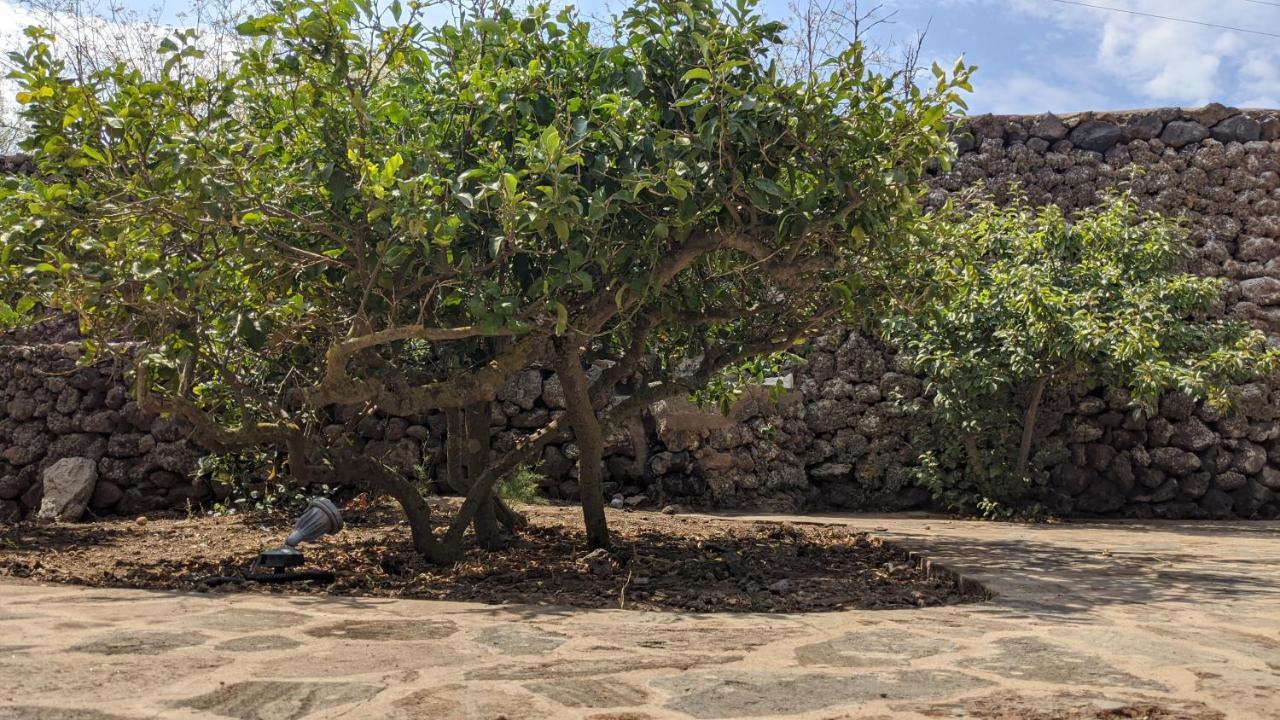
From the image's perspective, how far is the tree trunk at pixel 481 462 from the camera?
247 inches

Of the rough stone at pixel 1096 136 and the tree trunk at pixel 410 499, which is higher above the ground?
the rough stone at pixel 1096 136

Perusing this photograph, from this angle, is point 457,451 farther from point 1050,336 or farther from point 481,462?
point 1050,336

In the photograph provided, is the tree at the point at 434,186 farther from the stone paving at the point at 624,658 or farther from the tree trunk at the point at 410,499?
the stone paving at the point at 624,658

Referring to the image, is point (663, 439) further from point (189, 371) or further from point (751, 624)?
point (751, 624)

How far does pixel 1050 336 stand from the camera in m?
8.93

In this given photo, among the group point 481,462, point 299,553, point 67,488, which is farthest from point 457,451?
point 67,488

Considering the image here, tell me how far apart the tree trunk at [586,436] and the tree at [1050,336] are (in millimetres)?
→ 3649

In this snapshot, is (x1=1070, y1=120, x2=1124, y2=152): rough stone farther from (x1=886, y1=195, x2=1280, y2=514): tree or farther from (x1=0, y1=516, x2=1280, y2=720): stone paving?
(x1=0, y1=516, x2=1280, y2=720): stone paving

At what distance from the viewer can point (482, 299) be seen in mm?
4598

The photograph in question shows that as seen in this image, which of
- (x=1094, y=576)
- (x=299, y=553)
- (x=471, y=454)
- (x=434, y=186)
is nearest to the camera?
(x=434, y=186)

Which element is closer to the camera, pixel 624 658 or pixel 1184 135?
pixel 624 658

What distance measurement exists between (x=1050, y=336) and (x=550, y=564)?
16.4 feet


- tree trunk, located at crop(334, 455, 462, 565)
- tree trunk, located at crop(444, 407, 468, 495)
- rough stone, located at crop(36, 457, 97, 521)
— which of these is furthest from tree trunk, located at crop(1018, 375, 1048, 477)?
rough stone, located at crop(36, 457, 97, 521)

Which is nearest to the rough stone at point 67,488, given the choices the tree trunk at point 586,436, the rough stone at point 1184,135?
the tree trunk at point 586,436
